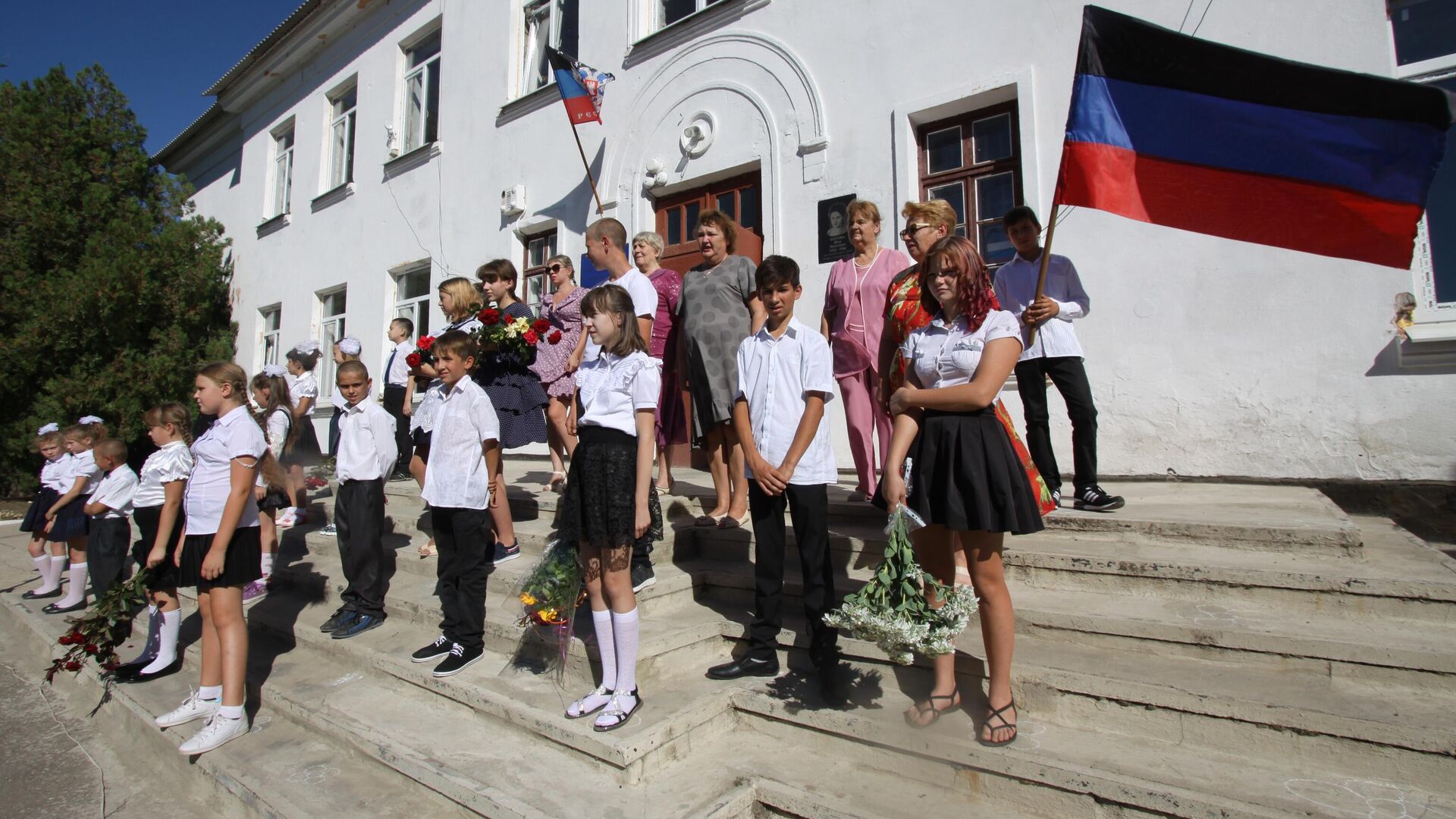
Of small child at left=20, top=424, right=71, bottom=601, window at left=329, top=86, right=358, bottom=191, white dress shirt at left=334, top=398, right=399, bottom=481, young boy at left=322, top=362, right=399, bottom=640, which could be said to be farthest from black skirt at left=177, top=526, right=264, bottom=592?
window at left=329, top=86, right=358, bottom=191

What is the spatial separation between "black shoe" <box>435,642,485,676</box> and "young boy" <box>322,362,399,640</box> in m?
0.98

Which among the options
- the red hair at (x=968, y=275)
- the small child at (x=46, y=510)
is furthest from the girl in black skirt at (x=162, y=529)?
the red hair at (x=968, y=275)

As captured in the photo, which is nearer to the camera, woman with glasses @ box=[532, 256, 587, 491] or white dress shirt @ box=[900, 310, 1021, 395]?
white dress shirt @ box=[900, 310, 1021, 395]

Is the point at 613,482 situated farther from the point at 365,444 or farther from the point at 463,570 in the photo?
the point at 365,444

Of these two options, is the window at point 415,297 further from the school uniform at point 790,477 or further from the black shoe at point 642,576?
the school uniform at point 790,477

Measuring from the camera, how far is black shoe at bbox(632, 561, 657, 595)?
12.0 feet

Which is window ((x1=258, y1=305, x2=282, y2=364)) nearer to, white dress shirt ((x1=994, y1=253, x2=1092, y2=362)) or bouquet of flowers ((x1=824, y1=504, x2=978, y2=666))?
white dress shirt ((x1=994, y1=253, x2=1092, y2=362))

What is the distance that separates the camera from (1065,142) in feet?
11.3

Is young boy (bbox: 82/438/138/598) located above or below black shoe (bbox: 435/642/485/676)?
above

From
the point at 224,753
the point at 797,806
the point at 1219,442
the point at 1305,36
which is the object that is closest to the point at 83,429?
the point at 224,753

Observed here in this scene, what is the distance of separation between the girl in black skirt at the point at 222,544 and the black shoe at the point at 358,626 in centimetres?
64

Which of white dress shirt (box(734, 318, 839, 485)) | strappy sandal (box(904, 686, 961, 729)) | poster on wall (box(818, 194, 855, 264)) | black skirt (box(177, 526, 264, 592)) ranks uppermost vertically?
poster on wall (box(818, 194, 855, 264))

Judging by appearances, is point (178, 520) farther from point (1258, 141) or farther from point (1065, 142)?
point (1258, 141)

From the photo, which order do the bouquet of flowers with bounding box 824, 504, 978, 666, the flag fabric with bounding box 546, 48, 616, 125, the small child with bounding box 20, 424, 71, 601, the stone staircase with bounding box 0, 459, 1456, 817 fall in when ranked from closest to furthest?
the stone staircase with bounding box 0, 459, 1456, 817, the bouquet of flowers with bounding box 824, 504, 978, 666, the small child with bounding box 20, 424, 71, 601, the flag fabric with bounding box 546, 48, 616, 125
